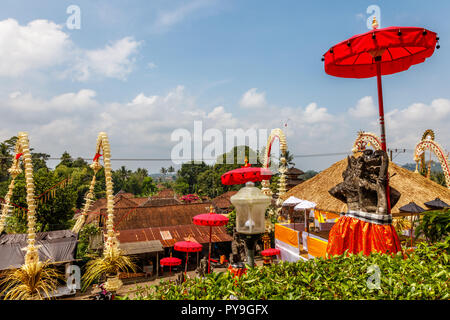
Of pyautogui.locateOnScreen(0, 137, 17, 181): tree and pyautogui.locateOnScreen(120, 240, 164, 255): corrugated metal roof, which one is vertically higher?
pyautogui.locateOnScreen(0, 137, 17, 181): tree

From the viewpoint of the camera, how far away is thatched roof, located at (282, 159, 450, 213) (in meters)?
12.4

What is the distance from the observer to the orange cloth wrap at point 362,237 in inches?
171

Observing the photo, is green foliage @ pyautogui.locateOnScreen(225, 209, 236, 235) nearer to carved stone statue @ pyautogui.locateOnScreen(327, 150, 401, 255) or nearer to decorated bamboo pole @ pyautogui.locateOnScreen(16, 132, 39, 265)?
decorated bamboo pole @ pyautogui.locateOnScreen(16, 132, 39, 265)

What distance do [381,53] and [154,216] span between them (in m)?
20.5

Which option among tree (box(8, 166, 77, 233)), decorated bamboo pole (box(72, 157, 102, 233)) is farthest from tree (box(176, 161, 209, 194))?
decorated bamboo pole (box(72, 157, 102, 233))

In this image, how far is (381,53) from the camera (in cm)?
462

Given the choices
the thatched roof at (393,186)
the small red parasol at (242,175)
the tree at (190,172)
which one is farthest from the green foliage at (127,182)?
the small red parasol at (242,175)

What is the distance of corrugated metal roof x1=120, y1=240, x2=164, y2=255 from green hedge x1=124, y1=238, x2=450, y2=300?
47.8 ft

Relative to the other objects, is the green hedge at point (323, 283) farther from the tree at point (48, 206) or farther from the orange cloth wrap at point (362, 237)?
the tree at point (48, 206)

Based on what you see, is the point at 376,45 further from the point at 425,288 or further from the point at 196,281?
the point at 196,281

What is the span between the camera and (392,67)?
5488mm

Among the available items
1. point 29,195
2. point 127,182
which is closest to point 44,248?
point 29,195
